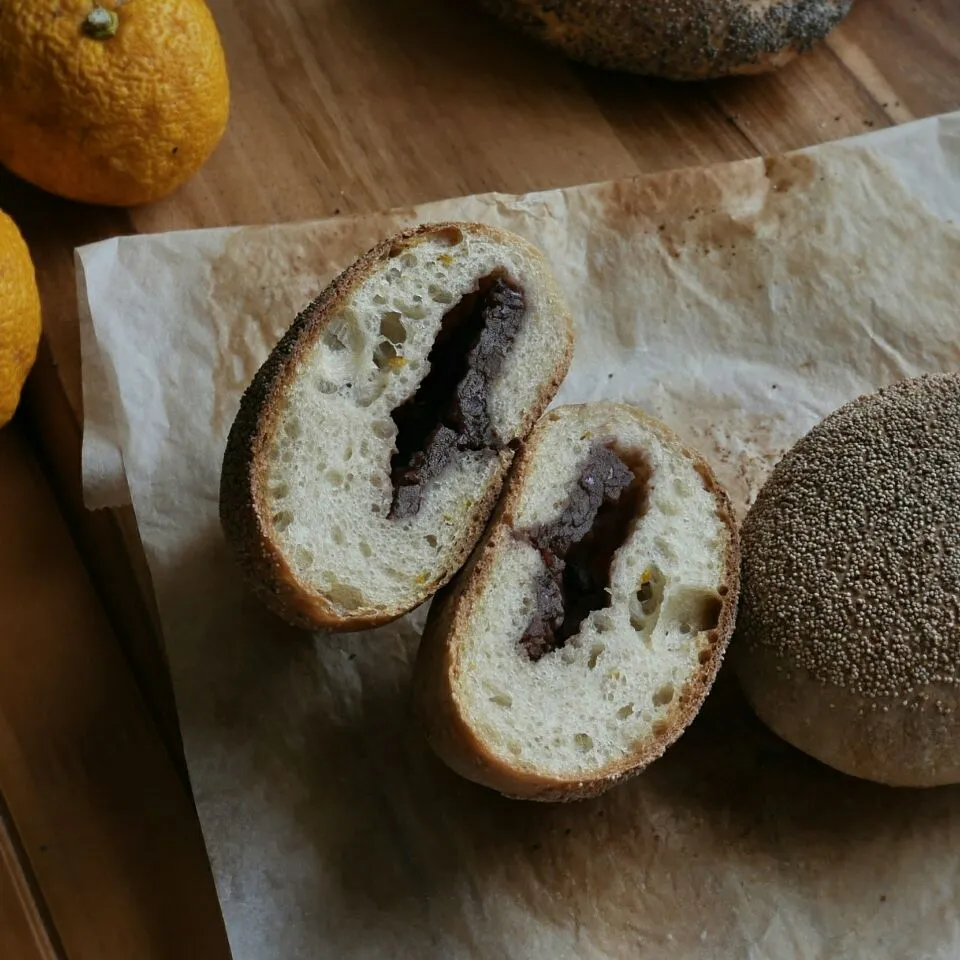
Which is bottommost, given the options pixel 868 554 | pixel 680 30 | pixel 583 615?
pixel 583 615

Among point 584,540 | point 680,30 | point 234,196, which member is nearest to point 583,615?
point 584,540

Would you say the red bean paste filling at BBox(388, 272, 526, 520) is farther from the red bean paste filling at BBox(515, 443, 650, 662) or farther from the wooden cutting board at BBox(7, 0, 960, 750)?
the wooden cutting board at BBox(7, 0, 960, 750)

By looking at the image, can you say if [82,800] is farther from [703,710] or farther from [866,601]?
[866,601]

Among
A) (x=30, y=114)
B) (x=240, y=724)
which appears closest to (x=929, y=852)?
(x=240, y=724)

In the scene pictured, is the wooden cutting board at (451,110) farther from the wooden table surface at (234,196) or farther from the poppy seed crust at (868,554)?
the poppy seed crust at (868,554)

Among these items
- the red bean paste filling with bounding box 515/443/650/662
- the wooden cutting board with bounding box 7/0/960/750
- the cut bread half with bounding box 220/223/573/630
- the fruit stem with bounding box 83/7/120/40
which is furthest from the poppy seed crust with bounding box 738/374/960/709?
the fruit stem with bounding box 83/7/120/40

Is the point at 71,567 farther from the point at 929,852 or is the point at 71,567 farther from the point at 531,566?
the point at 929,852
